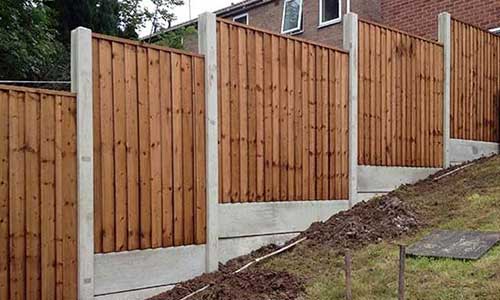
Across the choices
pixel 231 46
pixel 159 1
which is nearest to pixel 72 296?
pixel 231 46

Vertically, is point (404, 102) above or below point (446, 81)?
A: below

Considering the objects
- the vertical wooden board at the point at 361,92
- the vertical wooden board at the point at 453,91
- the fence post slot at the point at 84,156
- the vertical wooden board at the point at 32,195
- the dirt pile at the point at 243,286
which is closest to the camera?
the vertical wooden board at the point at 32,195

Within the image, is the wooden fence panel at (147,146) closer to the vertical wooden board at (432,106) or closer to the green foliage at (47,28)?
the vertical wooden board at (432,106)

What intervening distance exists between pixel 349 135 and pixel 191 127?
2500 millimetres

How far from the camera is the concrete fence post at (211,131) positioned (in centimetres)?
622

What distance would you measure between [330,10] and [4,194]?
1226 cm

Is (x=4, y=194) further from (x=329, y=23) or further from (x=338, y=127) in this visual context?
(x=329, y=23)

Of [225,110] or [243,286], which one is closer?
[243,286]

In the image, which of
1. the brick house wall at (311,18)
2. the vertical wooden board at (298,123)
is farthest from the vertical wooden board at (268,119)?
the brick house wall at (311,18)

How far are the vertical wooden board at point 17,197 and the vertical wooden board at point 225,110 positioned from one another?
217 centimetres

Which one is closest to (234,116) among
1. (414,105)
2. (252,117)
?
(252,117)

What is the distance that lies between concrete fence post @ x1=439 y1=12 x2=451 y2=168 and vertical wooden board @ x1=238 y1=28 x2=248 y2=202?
412 centimetres

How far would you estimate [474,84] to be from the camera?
1012 cm

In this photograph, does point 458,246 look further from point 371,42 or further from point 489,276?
point 371,42
